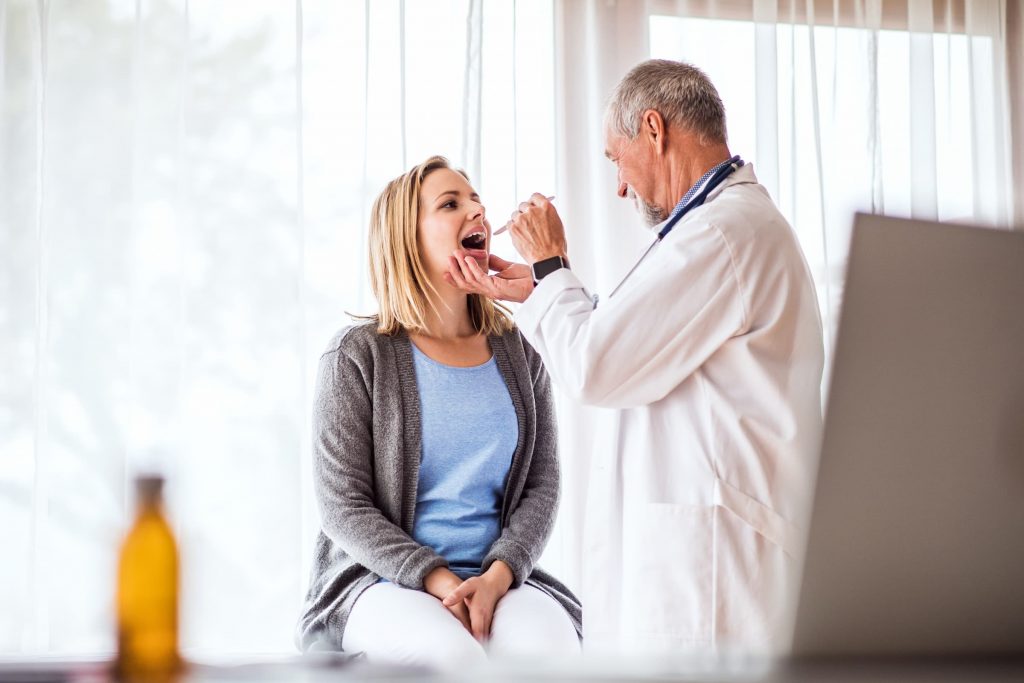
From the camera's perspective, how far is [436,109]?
2.54m

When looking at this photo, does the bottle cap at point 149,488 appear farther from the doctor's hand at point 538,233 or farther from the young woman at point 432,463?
the doctor's hand at point 538,233

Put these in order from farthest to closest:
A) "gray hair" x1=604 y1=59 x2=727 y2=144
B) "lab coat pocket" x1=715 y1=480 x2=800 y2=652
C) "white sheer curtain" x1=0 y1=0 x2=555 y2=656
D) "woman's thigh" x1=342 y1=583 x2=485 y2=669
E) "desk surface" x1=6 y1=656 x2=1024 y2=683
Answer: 1. "white sheer curtain" x1=0 y1=0 x2=555 y2=656
2. "gray hair" x1=604 y1=59 x2=727 y2=144
3. "woman's thigh" x1=342 y1=583 x2=485 y2=669
4. "lab coat pocket" x1=715 y1=480 x2=800 y2=652
5. "desk surface" x1=6 y1=656 x2=1024 y2=683

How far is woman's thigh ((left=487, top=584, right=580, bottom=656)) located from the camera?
5.54ft

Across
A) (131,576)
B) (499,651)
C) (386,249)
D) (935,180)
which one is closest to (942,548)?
(131,576)

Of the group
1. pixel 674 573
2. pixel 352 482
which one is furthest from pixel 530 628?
pixel 352 482

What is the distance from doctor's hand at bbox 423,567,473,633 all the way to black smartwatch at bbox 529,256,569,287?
573 millimetres

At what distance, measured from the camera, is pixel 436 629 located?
1.62m

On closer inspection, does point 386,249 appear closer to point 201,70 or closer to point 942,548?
point 201,70

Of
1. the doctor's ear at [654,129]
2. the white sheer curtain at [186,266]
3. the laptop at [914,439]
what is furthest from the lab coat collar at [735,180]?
the laptop at [914,439]

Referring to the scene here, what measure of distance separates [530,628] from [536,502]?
0.32 metres

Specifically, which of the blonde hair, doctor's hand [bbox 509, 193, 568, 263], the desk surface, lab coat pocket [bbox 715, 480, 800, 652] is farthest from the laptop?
the blonde hair

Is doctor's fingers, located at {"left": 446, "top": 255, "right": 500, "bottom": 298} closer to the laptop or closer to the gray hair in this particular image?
the gray hair

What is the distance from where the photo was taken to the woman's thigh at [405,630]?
1.60m

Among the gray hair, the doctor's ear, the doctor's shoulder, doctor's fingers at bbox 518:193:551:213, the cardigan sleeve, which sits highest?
the gray hair
